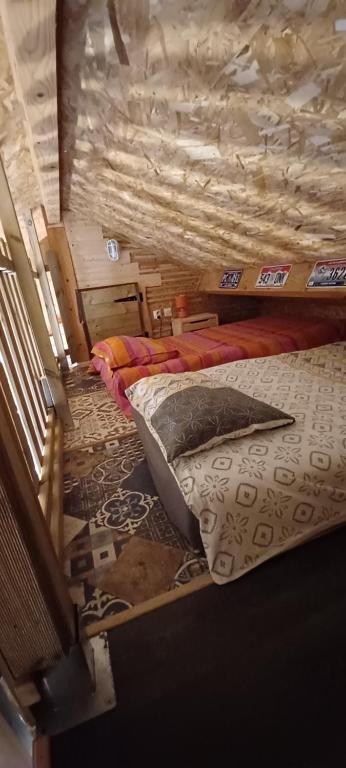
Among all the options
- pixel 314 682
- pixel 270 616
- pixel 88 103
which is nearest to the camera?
pixel 314 682

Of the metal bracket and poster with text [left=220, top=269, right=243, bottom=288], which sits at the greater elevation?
poster with text [left=220, top=269, right=243, bottom=288]

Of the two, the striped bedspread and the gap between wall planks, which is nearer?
the gap between wall planks

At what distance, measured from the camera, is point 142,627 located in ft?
3.72

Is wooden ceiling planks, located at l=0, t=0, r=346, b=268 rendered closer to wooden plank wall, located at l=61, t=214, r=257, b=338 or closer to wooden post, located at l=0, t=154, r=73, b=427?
wooden post, located at l=0, t=154, r=73, b=427

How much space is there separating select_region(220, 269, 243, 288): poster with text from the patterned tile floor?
6.87 feet

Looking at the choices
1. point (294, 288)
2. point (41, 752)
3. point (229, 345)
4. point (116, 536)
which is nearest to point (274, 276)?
point (294, 288)

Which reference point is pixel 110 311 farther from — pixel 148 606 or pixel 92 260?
pixel 148 606

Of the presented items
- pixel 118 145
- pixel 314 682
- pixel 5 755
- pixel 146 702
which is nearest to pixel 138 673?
pixel 146 702

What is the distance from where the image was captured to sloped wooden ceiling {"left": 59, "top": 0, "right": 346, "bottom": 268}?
70 cm

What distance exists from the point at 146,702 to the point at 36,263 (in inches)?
144

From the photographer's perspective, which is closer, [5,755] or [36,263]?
[5,755]

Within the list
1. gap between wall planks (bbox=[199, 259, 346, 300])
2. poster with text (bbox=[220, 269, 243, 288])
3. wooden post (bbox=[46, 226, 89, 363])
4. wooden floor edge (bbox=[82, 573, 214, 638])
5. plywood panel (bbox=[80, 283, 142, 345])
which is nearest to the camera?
wooden floor edge (bbox=[82, 573, 214, 638])

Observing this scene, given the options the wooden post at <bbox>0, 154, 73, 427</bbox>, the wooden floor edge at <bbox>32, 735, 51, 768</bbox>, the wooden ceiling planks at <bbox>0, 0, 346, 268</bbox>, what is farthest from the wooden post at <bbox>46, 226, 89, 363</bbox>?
the wooden floor edge at <bbox>32, 735, 51, 768</bbox>

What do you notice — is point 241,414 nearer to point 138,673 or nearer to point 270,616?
point 270,616
